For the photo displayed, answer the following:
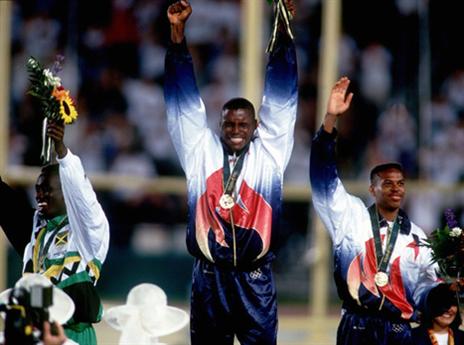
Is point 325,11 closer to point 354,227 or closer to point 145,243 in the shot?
point 145,243

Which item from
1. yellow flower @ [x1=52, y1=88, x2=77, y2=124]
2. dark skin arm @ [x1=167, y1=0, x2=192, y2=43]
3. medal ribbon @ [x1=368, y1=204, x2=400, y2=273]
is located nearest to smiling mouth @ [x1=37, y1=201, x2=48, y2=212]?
yellow flower @ [x1=52, y1=88, x2=77, y2=124]

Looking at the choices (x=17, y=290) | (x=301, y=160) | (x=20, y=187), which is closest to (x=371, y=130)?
(x=301, y=160)

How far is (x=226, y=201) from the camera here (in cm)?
891

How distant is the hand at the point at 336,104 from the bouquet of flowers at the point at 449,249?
2.74ft

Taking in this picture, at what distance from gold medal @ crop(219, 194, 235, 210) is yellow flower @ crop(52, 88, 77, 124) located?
37.0 inches

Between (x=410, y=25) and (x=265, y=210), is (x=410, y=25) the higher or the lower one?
the higher one

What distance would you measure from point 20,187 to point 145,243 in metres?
1.23

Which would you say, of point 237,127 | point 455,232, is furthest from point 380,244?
point 237,127

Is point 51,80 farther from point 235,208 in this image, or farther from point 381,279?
point 381,279

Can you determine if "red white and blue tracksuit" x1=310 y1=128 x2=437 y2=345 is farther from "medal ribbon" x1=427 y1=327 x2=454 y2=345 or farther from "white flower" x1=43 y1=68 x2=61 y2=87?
"white flower" x1=43 y1=68 x2=61 y2=87

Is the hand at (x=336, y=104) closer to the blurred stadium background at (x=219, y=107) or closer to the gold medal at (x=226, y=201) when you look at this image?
the gold medal at (x=226, y=201)

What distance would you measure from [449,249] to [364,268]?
1.60 feet

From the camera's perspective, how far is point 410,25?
14.2m

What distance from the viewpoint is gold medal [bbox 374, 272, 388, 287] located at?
9.08m
